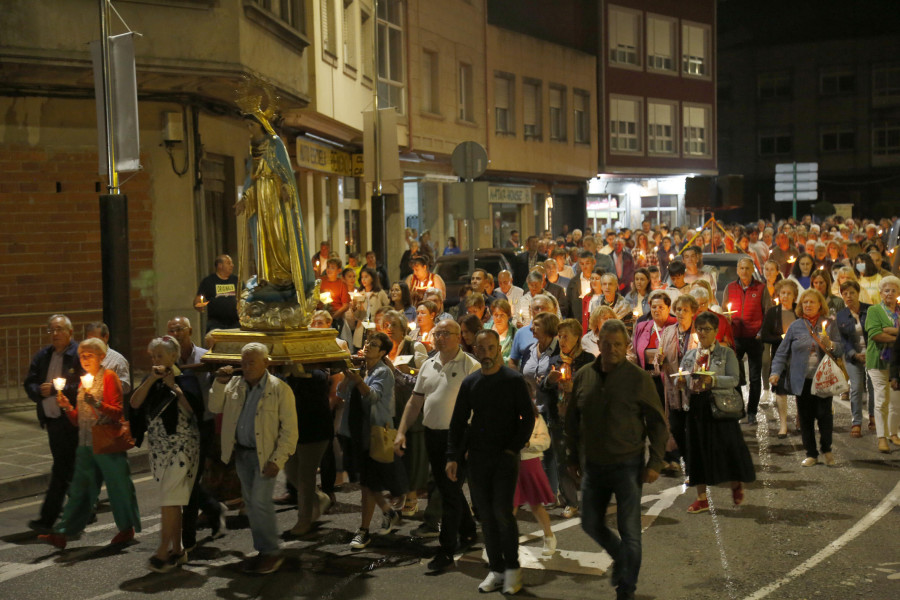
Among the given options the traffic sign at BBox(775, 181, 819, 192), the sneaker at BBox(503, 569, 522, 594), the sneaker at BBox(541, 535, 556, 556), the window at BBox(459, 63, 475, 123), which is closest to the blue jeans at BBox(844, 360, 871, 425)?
the sneaker at BBox(541, 535, 556, 556)

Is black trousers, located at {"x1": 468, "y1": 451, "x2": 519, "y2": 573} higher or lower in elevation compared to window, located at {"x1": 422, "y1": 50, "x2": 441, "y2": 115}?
lower

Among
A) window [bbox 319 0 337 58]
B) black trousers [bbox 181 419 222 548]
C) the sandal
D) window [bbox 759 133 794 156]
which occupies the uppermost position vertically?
window [bbox 759 133 794 156]

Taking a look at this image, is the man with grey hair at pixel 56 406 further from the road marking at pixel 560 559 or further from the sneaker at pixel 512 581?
the sneaker at pixel 512 581

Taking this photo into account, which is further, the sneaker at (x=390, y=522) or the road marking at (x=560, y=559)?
the sneaker at (x=390, y=522)

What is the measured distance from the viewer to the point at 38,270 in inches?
642

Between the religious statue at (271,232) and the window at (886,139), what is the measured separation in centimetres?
6235

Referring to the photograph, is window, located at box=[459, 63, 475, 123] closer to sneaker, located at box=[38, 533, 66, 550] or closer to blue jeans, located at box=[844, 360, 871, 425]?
blue jeans, located at box=[844, 360, 871, 425]

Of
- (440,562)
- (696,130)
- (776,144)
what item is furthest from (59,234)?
(776,144)

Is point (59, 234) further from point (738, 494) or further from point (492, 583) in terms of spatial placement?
point (492, 583)

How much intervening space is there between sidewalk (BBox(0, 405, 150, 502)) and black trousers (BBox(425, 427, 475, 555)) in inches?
170

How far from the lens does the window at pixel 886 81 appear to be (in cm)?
6588

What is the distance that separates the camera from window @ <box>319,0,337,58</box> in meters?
21.8

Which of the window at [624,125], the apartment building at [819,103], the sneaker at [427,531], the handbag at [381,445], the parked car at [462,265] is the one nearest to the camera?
the handbag at [381,445]

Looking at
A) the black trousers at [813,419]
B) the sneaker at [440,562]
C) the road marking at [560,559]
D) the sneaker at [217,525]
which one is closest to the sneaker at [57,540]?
the sneaker at [217,525]
